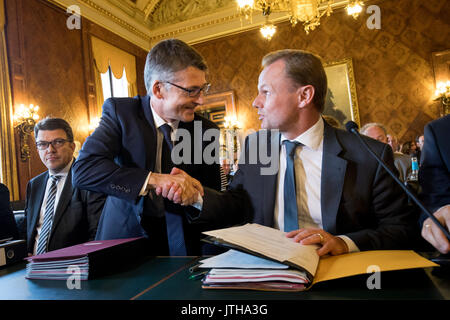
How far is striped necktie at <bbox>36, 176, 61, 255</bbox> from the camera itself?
2.17 metres

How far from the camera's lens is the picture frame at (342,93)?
24.6 ft

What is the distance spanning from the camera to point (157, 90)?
171cm

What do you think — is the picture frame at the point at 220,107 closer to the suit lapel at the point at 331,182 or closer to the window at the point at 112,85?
the window at the point at 112,85

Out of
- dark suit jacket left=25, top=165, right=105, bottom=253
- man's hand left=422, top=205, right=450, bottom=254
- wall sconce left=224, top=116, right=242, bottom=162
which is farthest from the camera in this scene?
wall sconce left=224, top=116, right=242, bottom=162

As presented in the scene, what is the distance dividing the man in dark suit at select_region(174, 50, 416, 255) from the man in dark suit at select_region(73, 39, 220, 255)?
18 cm

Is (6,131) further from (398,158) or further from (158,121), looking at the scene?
(398,158)

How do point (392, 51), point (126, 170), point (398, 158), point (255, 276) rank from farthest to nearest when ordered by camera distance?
point (392, 51) < point (398, 158) < point (126, 170) < point (255, 276)

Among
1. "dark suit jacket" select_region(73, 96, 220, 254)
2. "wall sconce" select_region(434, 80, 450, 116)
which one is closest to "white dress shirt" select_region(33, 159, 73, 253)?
"dark suit jacket" select_region(73, 96, 220, 254)

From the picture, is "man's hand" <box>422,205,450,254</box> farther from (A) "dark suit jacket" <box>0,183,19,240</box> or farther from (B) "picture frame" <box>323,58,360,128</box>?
(B) "picture frame" <box>323,58,360,128</box>

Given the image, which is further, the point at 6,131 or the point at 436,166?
the point at 6,131

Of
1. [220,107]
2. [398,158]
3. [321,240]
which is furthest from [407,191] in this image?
[220,107]

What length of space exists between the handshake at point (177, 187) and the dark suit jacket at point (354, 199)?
75mm

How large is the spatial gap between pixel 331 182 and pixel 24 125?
5.72 metres

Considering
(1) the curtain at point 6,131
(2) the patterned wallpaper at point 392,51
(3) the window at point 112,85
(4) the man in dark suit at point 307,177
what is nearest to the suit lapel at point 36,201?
(4) the man in dark suit at point 307,177
